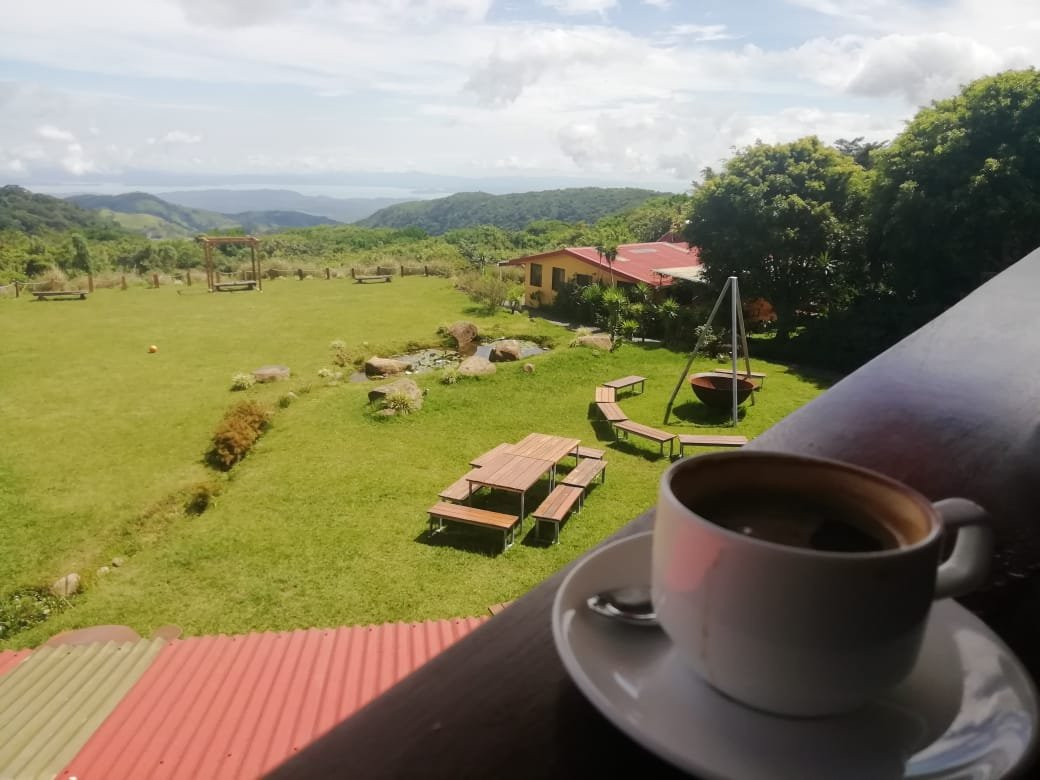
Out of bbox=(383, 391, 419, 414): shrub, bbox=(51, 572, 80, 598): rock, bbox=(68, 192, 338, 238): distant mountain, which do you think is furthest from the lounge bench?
bbox=(68, 192, 338, 238): distant mountain

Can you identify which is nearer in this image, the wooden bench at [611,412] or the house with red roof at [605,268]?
the wooden bench at [611,412]

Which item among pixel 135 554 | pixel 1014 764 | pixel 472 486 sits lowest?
pixel 135 554

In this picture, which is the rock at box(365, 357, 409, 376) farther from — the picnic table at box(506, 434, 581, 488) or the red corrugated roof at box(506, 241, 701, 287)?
the red corrugated roof at box(506, 241, 701, 287)

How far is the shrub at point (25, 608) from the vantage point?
6270 millimetres

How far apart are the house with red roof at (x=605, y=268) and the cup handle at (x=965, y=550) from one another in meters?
18.5

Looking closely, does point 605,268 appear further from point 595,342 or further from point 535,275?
point 595,342

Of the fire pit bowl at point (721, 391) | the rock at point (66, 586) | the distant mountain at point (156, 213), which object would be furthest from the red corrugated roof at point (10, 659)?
the distant mountain at point (156, 213)

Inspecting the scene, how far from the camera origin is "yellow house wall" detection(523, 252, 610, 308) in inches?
824

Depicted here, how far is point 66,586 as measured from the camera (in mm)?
6746

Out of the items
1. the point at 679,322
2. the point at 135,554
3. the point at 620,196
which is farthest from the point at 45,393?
the point at 620,196

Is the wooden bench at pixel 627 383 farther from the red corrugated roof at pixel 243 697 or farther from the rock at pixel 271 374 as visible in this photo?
the red corrugated roof at pixel 243 697

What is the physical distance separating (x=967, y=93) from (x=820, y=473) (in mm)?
17001

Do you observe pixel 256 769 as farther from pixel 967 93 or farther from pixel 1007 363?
pixel 967 93

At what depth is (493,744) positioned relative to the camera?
34cm
